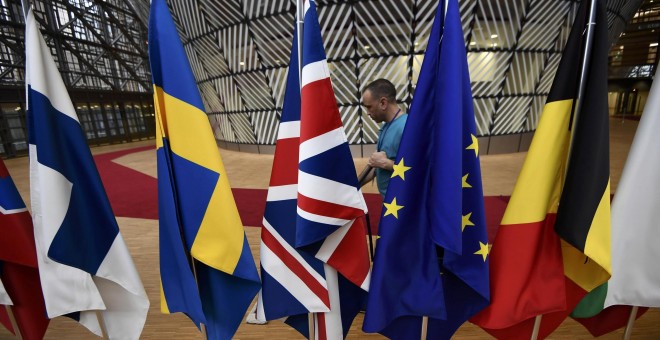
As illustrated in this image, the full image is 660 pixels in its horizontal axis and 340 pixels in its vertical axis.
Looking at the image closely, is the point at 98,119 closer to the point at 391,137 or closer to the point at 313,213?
the point at 391,137

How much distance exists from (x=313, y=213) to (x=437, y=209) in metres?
0.57

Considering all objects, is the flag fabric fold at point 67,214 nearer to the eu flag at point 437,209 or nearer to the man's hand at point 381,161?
the eu flag at point 437,209

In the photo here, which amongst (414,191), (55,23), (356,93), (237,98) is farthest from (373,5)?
(55,23)

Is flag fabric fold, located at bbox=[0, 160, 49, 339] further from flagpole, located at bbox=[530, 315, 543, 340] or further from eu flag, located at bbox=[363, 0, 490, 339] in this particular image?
flagpole, located at bbox=[530, 315, 543, 340]

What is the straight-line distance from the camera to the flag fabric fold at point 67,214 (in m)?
1.37

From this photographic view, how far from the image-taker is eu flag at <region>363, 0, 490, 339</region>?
4.24ft

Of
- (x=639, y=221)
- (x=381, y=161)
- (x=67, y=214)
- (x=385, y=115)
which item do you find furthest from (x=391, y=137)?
(x=67, y=214)

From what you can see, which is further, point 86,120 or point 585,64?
point 86,120

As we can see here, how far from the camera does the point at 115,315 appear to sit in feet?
5.78

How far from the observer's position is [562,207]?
1.38 meters

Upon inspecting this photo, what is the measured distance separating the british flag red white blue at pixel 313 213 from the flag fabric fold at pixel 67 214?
830 millimetres

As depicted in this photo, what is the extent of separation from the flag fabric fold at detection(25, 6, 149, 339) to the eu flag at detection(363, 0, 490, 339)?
1.43 metres

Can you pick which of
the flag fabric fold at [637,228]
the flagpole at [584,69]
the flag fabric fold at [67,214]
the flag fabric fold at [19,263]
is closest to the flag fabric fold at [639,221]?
the flag fabric fold at [637,228]

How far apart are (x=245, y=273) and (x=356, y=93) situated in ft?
36.8
